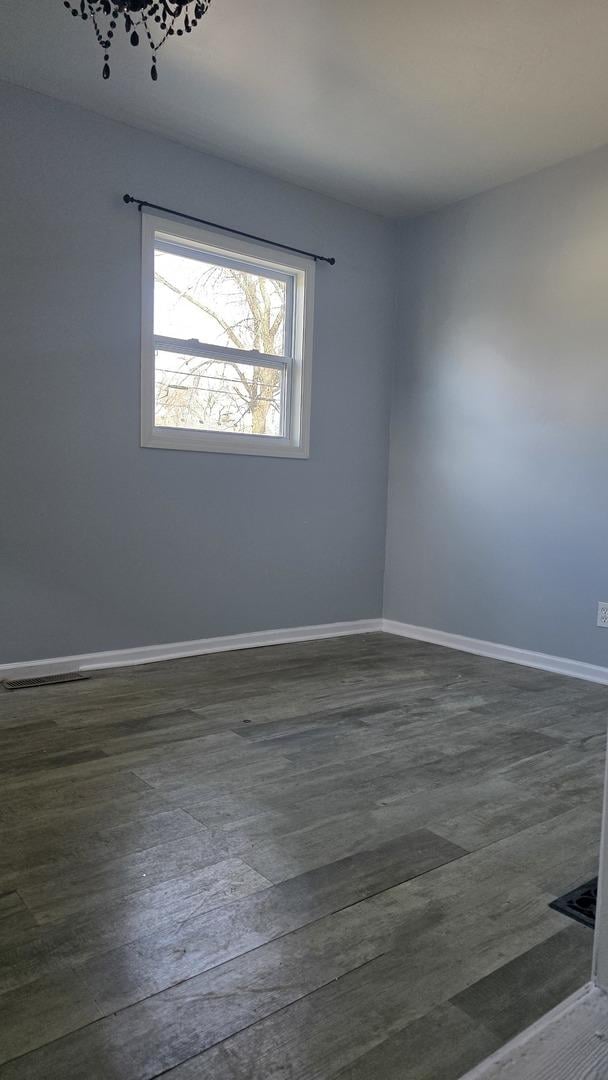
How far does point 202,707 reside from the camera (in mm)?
2932

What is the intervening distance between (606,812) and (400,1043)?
511 mm

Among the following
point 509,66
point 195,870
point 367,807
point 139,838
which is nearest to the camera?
point 195,870

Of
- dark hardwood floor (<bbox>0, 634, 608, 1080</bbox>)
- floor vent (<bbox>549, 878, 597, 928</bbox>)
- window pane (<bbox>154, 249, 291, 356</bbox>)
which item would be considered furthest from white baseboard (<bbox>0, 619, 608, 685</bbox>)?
floor vent (<bbox>549, 878, 597, 928</bbox>)

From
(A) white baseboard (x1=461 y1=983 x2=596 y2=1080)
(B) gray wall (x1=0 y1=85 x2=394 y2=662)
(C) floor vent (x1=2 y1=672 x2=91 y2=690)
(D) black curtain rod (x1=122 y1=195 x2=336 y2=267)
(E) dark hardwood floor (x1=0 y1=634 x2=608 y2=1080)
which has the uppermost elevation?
(D) black curtain rod (x1=122 y1=195 x2=336 y2=267)

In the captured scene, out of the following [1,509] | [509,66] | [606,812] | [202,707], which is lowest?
[202,707]

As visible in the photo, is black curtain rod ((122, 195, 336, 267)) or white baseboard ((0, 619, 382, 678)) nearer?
white baseboard ((0, 619, 382, 678))

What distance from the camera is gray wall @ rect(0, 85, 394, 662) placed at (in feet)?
10.6

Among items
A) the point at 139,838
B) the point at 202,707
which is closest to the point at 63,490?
the point at 202,707

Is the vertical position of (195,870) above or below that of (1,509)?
below

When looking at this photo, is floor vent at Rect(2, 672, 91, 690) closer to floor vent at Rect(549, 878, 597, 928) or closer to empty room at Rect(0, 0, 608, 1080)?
empty room at Rect(0, 0, 608, 1080)

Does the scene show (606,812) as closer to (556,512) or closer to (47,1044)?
(47,1044)

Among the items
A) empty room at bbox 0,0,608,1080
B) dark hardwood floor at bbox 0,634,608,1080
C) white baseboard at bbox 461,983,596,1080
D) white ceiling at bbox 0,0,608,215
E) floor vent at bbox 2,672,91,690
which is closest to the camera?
white baseboard at bbox 461,983,596,1080

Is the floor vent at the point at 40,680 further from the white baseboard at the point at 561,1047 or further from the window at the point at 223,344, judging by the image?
the white baseboard at the point at 561,1047

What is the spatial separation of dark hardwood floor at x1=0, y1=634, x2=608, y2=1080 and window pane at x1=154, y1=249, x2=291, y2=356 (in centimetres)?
201
